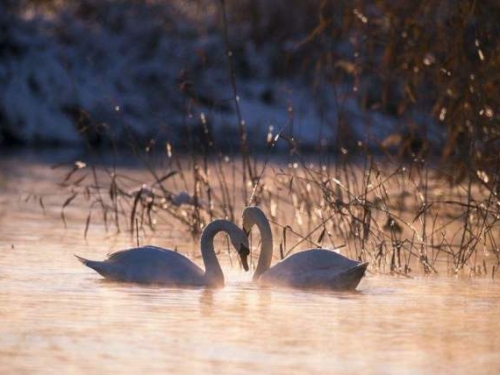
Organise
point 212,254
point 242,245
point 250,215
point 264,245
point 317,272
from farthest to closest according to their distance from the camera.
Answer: point 250,215, point 264,245, point 242,245, point 212,254, point 317,272

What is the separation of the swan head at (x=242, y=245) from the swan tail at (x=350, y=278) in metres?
0.83

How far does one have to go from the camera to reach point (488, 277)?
9.56 metres

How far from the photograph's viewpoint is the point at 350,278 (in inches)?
341

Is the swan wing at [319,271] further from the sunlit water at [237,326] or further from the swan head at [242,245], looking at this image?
the swan head at [242,245]

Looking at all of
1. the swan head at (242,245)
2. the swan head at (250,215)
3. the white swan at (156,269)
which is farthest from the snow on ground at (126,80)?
the white swan at (156,269)

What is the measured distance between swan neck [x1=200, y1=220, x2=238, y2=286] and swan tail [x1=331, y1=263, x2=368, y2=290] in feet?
2.29

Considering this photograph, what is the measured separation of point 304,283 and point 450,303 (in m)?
0.88

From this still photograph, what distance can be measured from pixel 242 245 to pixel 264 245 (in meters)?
0.24

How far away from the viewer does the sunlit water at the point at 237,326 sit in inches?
251

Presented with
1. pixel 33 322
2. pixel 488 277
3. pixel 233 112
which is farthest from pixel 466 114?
pixel 233 112

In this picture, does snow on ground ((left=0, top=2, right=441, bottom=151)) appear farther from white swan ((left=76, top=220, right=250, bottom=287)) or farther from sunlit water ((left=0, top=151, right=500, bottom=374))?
sunlit water ((left=0, top=151, right=500, bottom=374))

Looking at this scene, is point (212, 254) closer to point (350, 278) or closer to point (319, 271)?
point (319, 271)

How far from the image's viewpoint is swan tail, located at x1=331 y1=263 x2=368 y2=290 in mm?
8617

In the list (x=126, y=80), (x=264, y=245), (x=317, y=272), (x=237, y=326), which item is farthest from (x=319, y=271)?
(x=126, y=80)
